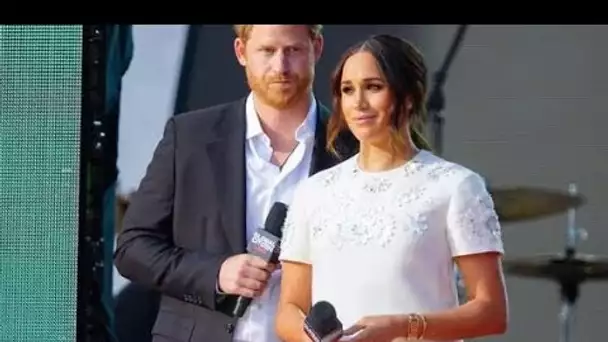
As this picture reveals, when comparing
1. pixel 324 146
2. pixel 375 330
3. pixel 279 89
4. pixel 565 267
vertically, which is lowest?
pixel 375 330

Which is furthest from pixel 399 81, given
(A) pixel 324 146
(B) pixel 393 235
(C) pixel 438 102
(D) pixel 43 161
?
(D) pixel 43 161

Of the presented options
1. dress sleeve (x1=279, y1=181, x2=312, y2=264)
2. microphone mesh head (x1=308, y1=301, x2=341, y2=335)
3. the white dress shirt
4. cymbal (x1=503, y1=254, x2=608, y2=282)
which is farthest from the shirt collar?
cymbal (x1=503, y1=254, x2=608, y2=282)

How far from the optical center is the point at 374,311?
8.21ft

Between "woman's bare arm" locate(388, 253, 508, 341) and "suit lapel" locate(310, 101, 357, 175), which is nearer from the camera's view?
"woman's bare arm" locate(388, 253, 508, 341)

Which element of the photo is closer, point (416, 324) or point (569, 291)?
point (416, 324)

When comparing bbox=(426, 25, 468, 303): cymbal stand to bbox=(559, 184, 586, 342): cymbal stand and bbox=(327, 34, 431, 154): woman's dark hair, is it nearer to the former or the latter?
bbox=(327, 34, 431, 154): woman's dark hair

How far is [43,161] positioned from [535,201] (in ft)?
3.30

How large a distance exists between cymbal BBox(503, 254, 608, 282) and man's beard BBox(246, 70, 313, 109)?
544 mm

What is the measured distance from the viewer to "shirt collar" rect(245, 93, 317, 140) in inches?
103

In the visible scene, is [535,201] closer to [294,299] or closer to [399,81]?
[399,81]

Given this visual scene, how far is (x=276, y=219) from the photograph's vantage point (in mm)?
2584

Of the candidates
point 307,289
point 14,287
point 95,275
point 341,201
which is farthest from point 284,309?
point 14,287

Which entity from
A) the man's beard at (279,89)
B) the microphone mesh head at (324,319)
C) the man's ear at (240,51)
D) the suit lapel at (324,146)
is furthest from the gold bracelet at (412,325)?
the man's ear at (240,51)

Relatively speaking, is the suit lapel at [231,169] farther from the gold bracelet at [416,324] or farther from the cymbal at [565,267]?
the cymbal at [565,267]
